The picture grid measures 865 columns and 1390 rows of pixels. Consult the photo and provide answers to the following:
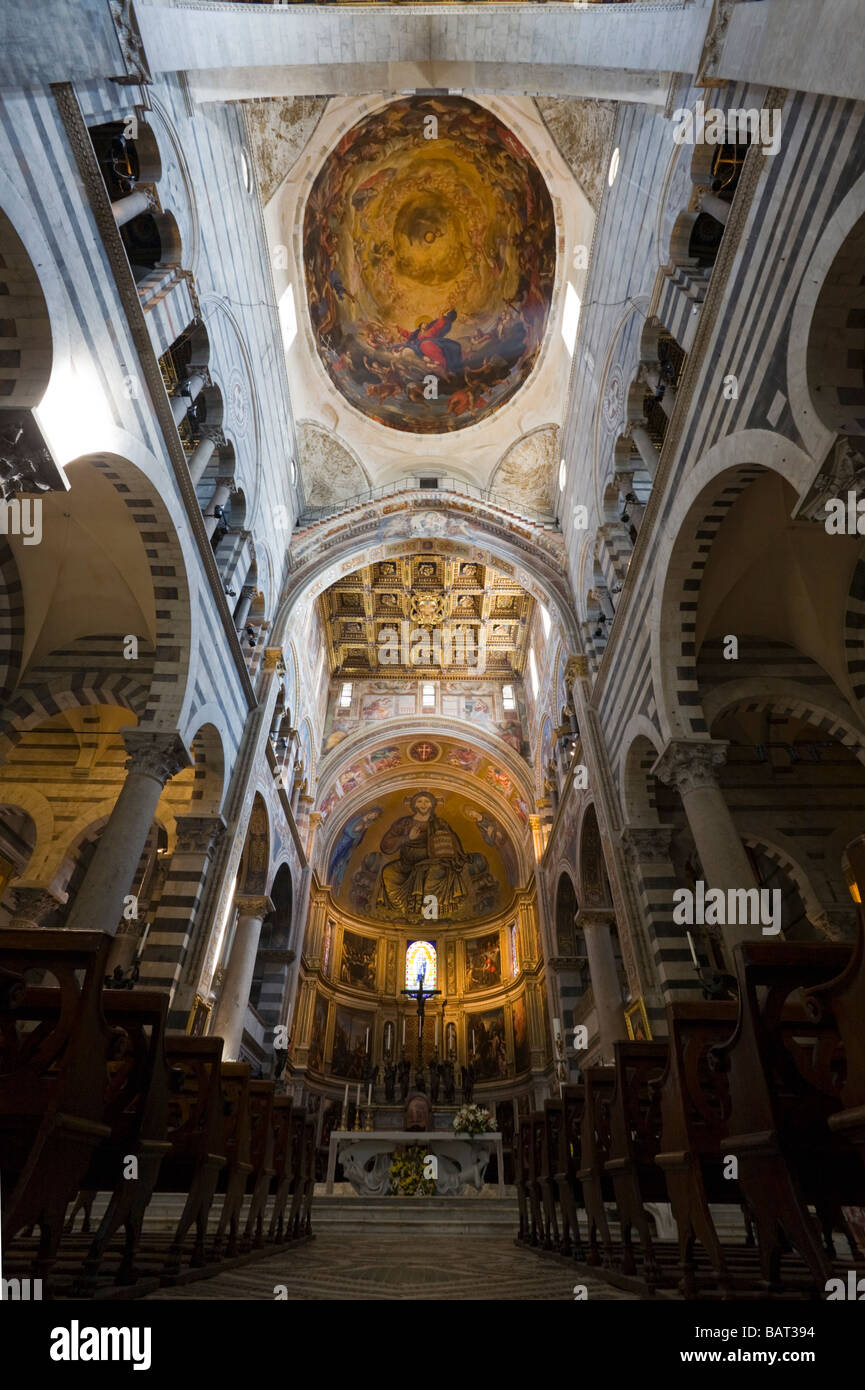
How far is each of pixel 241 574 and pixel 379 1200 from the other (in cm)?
1055

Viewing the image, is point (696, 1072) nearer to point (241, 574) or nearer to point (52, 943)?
point (52, 943)

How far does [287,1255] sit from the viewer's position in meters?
5.23

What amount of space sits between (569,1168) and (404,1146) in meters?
8.60

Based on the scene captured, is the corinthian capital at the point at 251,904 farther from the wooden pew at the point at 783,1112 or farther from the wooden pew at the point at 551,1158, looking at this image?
the wooden pew at the point at 783,1112

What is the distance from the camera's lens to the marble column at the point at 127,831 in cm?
789

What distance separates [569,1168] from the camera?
511cm

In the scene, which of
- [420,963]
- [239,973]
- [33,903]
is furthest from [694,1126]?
[420,963]

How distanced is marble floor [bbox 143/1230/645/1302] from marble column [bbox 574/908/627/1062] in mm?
7763

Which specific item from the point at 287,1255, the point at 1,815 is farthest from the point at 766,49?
the point at 1,815

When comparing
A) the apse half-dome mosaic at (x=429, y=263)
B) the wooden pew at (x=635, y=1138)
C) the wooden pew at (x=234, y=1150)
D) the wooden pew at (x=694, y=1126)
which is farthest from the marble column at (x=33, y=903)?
the apse half-dome mosaic at (x=429, y=263)

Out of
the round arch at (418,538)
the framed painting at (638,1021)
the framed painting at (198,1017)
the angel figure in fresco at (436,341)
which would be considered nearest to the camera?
the framed painting at (638,1021)

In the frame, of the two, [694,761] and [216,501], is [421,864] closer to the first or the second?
[216,501]

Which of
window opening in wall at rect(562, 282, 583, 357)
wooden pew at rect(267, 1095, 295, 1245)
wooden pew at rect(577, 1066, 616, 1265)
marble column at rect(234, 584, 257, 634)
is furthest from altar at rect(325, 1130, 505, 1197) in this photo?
window opening in wall at rect(562, 282, 583, 357)

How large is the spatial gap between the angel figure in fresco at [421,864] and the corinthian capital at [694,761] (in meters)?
17.3
